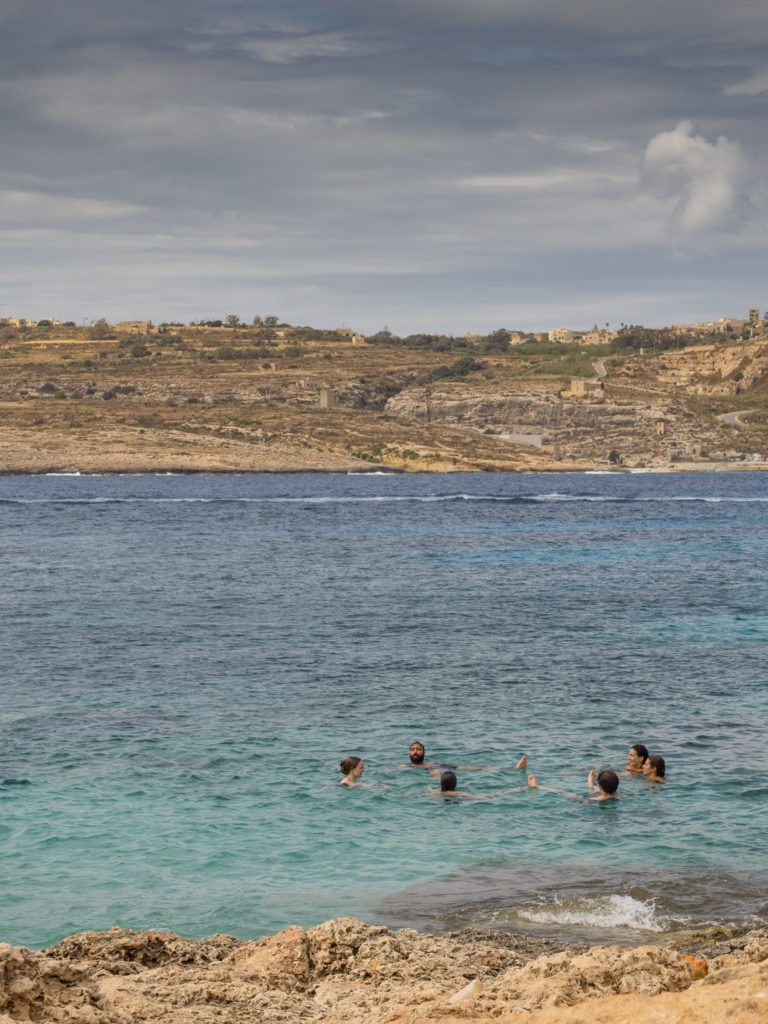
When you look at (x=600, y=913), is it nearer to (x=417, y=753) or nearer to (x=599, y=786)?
(x=599, y=786)

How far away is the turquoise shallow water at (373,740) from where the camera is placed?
1407 centimetres

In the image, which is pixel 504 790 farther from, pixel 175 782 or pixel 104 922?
pixel 104 922

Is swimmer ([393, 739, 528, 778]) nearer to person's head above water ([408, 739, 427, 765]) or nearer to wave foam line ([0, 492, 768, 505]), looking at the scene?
person's head above water ([408, 739, 427, 765])

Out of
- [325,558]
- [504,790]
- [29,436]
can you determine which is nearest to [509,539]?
[325,558]

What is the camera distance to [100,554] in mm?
55969

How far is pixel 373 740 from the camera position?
21031 mm

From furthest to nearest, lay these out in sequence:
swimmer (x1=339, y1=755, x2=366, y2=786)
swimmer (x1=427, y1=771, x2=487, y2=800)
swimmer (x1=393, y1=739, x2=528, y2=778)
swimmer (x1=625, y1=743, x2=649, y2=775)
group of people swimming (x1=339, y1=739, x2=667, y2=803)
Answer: swimmer (x1=393, y1=739, x2=528, y2=778)
swimmer (x1=625, y1=743, x2=649, y2=775)
swimmer (x1=339, y1=755, x2=366, y2=786)
swimmer (x1=427, y1=771, x2=487, y2=800)
group of people swimming (x1=339, y1=739, x2=667, y2=803)

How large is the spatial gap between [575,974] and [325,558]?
46000 millimetres

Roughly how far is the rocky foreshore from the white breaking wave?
43.1 inches

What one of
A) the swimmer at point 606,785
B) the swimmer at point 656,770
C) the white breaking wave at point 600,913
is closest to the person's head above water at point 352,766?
the swimmer at point 606,785

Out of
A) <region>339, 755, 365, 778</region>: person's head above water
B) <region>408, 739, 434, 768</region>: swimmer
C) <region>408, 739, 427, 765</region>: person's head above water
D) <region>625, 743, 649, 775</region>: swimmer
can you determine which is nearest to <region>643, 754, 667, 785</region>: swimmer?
<region>625, 743, 649, 775</region>: swimmer

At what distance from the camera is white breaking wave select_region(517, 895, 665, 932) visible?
12969 millimetres

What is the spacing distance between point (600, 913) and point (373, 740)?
8179 millimetres

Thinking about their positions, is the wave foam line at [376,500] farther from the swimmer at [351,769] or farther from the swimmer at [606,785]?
the swimmer at [606,785]
